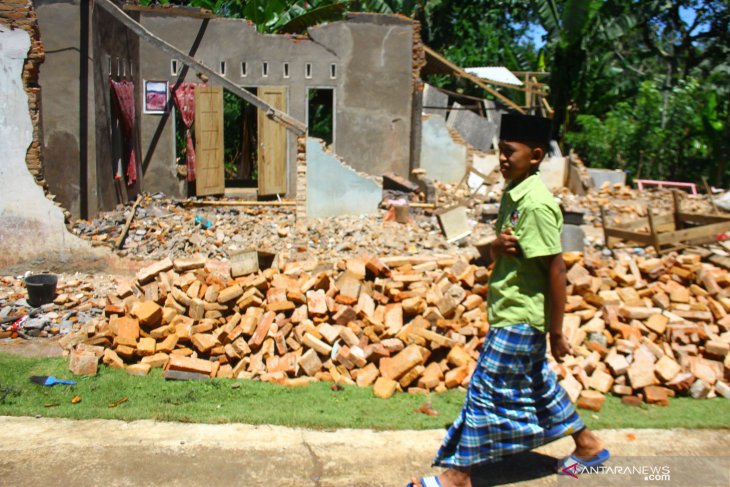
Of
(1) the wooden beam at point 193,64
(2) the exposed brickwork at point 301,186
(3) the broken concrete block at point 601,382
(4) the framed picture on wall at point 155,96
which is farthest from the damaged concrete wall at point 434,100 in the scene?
(3) the broken concrete block at point 601,382

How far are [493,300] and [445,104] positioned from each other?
1717 centimetres

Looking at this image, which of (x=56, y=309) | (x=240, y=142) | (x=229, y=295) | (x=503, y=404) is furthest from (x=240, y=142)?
(x=503, y=404)

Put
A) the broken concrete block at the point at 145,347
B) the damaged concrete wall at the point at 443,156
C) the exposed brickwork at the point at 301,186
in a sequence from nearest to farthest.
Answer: the broken concrete block at the point at 145,347 → the exposed brickwork at the point at 301,186 → the damaged concrete wall at the point at 443,156

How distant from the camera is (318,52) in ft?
49.6

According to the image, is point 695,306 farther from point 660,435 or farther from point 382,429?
point 382,429

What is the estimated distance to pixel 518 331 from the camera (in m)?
3.47

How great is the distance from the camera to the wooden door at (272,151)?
15.0m

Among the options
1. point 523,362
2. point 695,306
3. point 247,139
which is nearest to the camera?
point 523,362

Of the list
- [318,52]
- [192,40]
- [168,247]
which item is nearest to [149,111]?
[192,40]

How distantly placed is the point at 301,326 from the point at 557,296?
2.61 m

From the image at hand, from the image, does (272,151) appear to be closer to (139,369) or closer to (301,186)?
(301,186)

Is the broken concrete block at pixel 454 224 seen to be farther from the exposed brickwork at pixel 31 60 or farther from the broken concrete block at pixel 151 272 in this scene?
the broken concrete block at pixel 151 272

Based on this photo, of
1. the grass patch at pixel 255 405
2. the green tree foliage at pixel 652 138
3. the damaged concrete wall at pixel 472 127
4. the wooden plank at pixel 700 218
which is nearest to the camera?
the grass patch at pixel 255 405

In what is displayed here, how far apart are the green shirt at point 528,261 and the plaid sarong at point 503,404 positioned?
8 cm
